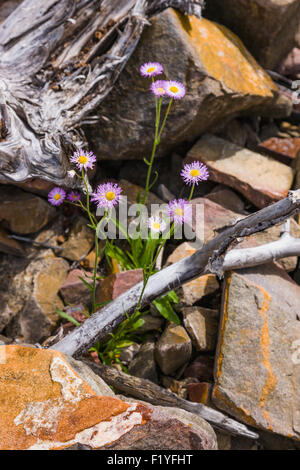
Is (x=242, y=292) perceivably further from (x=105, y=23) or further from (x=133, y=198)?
(x=105, y=23)

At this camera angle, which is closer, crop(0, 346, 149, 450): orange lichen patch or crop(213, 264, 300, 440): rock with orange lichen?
crop(0, 346, 149, 450): orange lichen patch

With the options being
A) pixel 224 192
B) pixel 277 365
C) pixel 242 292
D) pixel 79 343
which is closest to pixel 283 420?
pixel 277 365

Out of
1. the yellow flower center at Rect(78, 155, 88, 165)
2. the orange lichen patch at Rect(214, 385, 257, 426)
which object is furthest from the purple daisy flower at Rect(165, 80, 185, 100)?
the orange lichen patch at Rect(214, 385, 257, 426)

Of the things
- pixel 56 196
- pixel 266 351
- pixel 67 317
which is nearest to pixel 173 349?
pixel 266 351

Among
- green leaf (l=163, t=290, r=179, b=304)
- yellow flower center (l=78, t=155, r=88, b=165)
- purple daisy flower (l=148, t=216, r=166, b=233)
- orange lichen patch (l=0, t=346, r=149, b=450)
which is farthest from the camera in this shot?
green leaf (l=163, t=290, r=179, b=304)

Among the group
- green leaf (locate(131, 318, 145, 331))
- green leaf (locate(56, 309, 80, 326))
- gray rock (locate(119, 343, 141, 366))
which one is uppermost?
green leaf (locate(56, 309, 80, 326))

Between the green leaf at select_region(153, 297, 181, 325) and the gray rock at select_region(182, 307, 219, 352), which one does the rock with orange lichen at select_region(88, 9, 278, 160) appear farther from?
the gray rock at select_region(182, 307, 219, 352)

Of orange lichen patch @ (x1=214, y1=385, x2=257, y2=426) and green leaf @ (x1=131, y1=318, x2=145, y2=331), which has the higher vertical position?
green leaf @ (x1=131, y1=318, x2=145, y2=331)

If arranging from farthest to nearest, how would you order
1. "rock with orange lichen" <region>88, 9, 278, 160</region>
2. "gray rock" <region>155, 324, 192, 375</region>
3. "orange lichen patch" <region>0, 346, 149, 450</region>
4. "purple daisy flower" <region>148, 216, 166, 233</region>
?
"rock with orange lichen" <region>88, 9, 278, 160</region>
"gray rock" <region>155, 324, 192, 375</region>
"purple daisy flower" <region>148, 216, 166, 233</region>
"orange lichen patch" <region>0, 346, 149, 450</region>

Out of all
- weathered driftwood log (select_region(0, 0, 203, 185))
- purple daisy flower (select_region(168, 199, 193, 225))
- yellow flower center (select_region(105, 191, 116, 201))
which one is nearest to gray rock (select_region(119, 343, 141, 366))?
purple daisy flower (select_region(168, 199, 193, 225))
